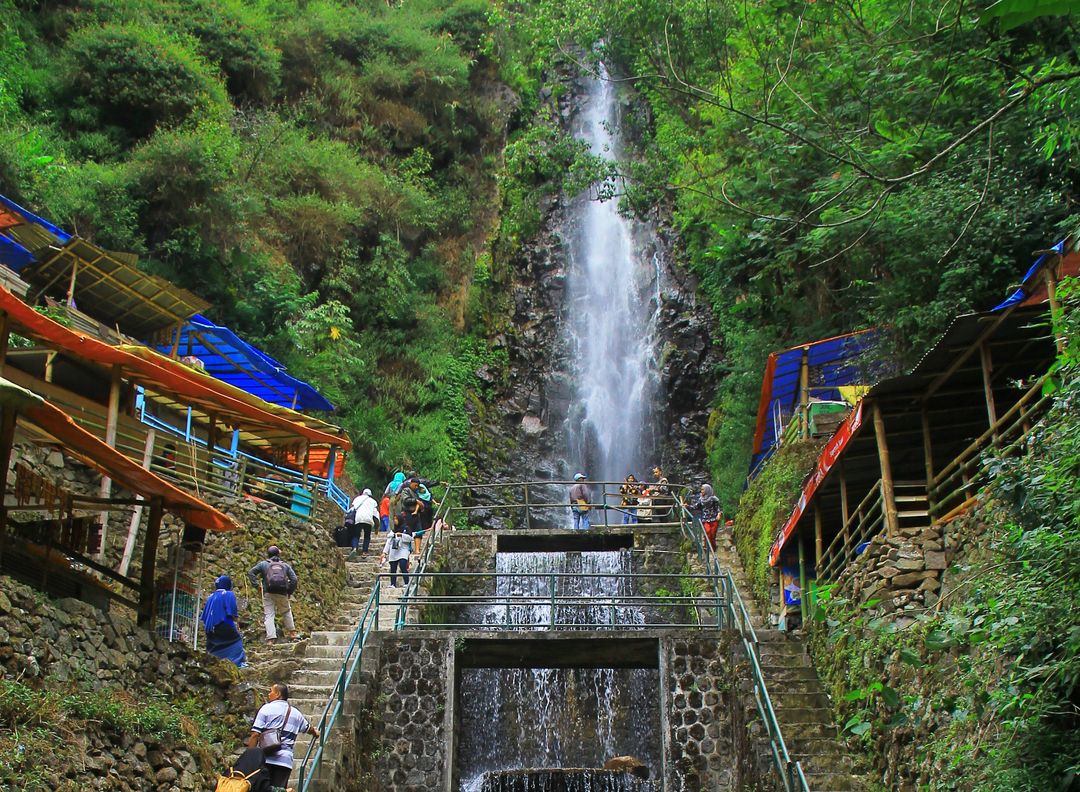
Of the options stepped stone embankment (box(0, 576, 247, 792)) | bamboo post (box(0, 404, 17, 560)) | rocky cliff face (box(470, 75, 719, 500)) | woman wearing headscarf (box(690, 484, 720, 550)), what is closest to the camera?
stepped stone embankment (box(0, 576, 247, 792))

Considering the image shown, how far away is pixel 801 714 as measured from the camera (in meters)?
11.2

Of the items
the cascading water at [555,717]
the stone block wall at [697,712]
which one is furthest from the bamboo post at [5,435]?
the stone block wall at [697,712]

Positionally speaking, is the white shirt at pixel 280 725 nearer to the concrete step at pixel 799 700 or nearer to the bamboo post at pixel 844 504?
the concrete step at pixel 799 700

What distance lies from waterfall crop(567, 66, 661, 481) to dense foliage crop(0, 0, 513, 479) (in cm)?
325

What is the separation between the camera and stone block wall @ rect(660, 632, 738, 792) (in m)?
12.1

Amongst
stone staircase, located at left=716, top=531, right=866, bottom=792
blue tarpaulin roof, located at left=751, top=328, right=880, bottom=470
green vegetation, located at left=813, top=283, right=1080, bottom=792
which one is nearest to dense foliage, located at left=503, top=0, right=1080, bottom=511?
blue tarpaulin roof, located at left=751, top=328, right=880, bottom=470

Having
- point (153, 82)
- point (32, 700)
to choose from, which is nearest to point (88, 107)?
point (153, 82)

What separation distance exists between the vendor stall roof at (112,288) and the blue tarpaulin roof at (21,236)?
210mm

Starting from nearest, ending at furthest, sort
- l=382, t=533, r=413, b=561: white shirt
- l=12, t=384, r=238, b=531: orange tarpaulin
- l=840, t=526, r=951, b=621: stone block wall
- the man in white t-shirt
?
the man in white t-shirt < l=12, t=384, r=238, b=531: orange tarpaulin < l=840, t=526, r=951, b=621: stone block wall < l=382, t=533, r=413, b=561: white shirt

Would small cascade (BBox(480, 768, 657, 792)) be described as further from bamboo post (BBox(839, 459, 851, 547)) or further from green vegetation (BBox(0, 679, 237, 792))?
green vegetation (BBox(0, 679, 237, 792))

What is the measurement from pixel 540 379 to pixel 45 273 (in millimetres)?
14924

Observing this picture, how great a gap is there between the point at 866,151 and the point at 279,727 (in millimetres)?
11552

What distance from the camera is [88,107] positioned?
81.7 ft

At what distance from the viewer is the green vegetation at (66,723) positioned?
6.88 metres
